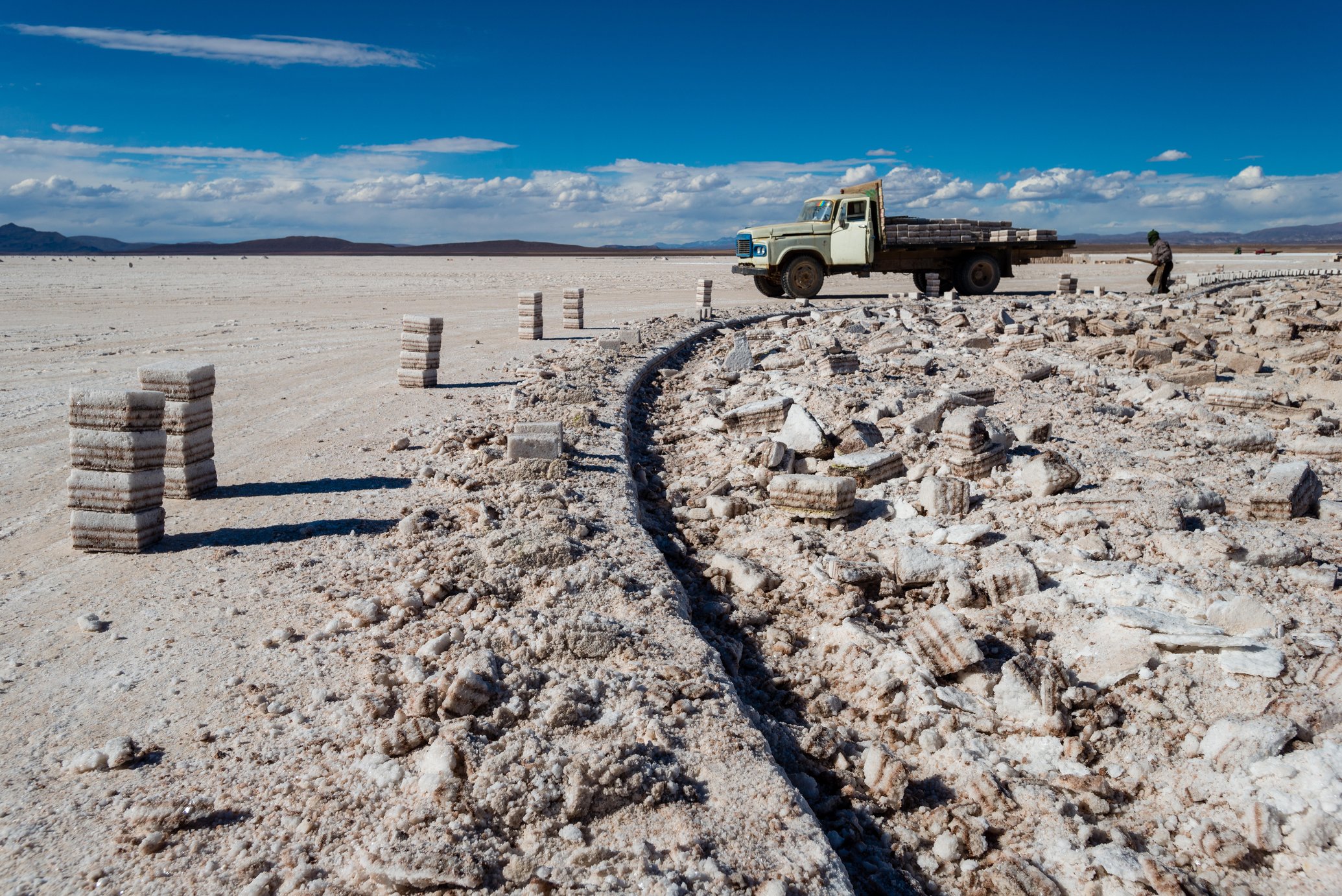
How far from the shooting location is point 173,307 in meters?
22.5

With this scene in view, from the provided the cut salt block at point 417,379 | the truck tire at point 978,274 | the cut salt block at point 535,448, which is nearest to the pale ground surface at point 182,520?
the cut salt block at point 417,379

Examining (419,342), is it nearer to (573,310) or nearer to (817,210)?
(573,310)

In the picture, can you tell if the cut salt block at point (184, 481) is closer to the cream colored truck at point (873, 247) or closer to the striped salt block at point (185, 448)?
the striped salt block at point (185, 448)

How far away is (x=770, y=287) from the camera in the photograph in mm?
23234

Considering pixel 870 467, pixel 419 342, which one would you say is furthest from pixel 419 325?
pixel 870 467

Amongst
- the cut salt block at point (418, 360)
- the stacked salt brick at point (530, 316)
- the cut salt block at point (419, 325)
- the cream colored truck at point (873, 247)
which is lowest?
the cut salt block at point (418, 360)

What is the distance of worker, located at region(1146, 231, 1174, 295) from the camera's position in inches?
811

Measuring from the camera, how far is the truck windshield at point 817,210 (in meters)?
20.8

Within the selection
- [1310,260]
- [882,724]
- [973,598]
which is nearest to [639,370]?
[973,598]

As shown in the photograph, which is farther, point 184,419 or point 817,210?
point 817,210

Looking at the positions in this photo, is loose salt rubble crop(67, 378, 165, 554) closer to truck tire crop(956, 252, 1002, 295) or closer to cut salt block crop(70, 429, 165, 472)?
cut salt block crop(70, 429, 165, 472)

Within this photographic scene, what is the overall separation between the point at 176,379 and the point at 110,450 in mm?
1054

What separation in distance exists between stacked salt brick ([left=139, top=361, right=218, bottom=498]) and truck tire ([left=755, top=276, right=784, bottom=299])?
1803 cm

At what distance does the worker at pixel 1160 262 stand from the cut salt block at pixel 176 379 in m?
20.2
